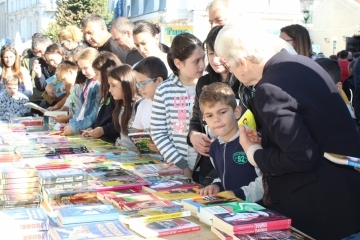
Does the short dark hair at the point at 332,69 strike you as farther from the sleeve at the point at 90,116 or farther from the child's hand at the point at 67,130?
the child's hand at the point at 67,130

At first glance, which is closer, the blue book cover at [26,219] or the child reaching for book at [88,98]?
the blue book cover at [26,219]

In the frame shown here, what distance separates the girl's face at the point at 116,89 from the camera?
3.90m

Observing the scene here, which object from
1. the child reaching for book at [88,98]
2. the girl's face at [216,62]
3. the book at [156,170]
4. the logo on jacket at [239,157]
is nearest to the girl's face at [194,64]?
the girl's face at [216,62]

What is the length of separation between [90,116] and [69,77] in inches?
40.9

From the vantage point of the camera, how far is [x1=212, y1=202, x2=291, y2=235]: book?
181 centimetres

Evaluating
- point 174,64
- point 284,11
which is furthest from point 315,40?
point 174,64

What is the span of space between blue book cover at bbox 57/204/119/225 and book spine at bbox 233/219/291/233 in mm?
513

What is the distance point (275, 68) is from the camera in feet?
6.24

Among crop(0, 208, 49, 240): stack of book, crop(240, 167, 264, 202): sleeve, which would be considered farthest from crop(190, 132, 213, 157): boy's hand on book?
crop(0, 208, 49, 240): stack of book

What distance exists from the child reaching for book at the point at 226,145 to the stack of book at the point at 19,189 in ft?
2.47

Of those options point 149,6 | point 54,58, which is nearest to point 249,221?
point 54,58

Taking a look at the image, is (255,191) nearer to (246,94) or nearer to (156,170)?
(246,94)

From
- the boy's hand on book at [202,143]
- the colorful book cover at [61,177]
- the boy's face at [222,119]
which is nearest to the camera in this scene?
the colorful book cover at [61,177]

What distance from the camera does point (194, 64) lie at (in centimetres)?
306
